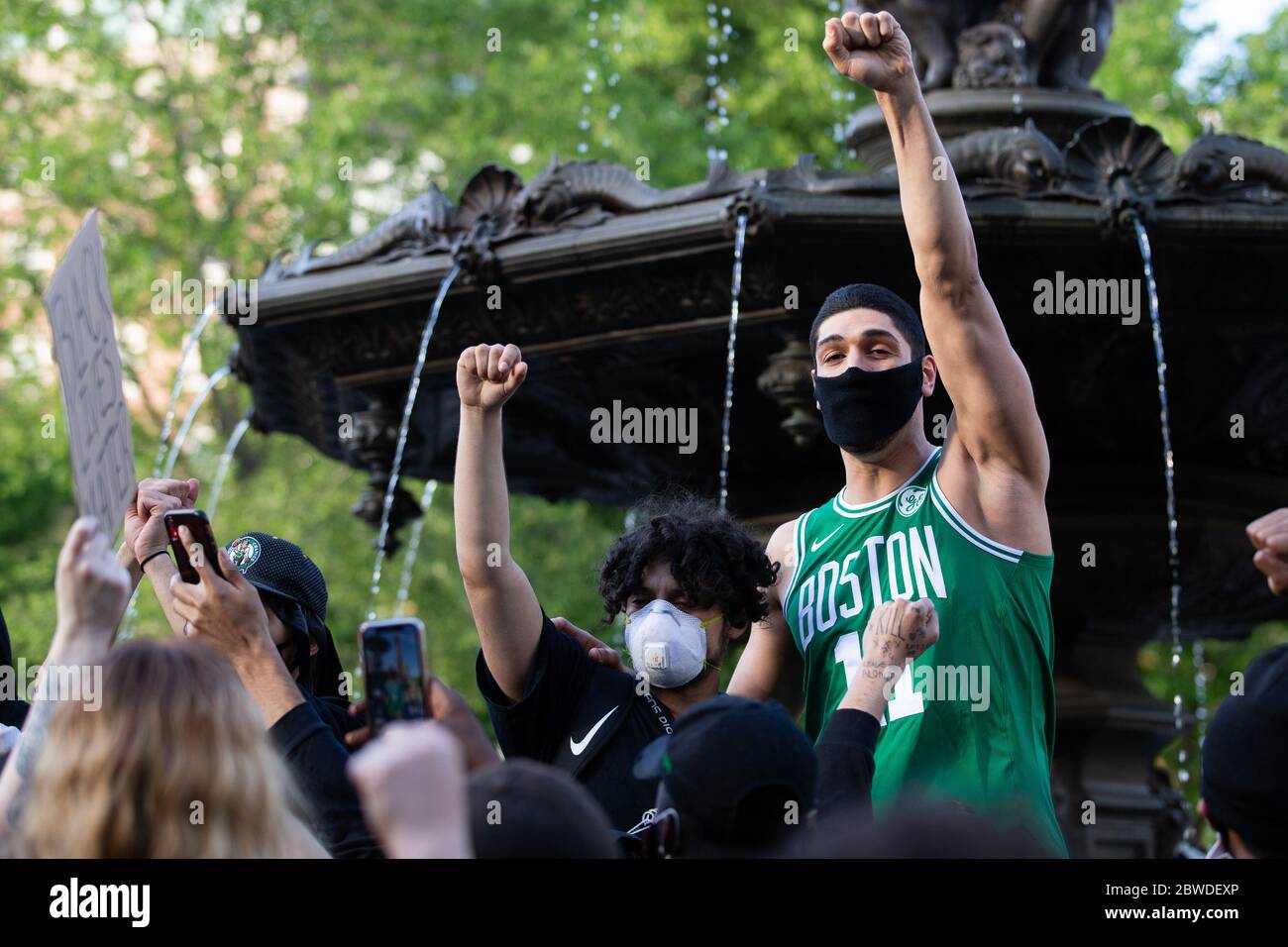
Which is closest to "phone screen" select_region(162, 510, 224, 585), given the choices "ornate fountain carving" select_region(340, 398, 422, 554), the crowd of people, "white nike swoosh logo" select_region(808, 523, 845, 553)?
the crowd of people

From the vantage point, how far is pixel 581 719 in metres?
4.20

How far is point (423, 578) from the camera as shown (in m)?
16.6

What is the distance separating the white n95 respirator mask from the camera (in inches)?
165

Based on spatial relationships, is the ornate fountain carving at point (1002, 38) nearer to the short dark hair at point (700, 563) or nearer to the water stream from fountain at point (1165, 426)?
the water stream from fountain at point (1165, 426)

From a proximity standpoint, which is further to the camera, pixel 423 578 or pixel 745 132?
pixel 745 132

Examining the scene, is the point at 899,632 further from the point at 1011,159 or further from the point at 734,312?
the point at 1011,159

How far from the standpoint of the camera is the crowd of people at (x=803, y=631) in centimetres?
305

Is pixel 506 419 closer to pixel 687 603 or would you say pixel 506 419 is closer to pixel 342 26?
pixel 687 603

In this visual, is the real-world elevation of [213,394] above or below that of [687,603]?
above

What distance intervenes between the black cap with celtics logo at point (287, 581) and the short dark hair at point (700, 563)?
655 millimetres

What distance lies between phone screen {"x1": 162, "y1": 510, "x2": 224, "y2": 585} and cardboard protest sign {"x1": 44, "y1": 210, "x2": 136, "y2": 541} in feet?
0.39

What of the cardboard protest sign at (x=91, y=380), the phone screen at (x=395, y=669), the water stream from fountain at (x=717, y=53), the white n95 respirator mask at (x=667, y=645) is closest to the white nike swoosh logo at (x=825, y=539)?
the white n95 respirator mask at (x=667, y=645)

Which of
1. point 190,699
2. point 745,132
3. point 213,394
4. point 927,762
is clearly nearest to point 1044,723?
Answer: point 927,762

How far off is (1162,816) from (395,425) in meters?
3.52
